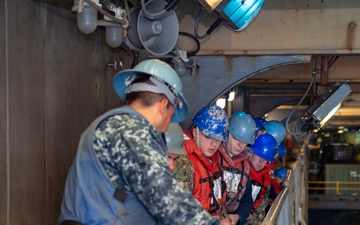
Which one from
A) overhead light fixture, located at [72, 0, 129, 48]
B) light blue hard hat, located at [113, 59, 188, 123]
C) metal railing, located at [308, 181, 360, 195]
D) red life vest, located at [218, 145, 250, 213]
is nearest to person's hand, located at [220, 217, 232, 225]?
red life vest, located at [218, 145, 250, 213]

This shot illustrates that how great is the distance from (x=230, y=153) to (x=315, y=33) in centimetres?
161

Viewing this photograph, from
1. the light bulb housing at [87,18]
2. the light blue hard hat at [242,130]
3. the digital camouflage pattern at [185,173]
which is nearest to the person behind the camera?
the light bulb housing at [87,18]

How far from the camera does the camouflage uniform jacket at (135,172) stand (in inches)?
105

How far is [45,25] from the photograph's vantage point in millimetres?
3852

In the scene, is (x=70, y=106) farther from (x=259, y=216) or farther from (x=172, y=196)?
(x=259, y=216)

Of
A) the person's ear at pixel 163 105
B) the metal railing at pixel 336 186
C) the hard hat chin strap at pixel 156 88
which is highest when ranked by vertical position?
the hard hat chin strap at pixel 156 88

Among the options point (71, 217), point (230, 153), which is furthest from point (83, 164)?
point (230, 153)

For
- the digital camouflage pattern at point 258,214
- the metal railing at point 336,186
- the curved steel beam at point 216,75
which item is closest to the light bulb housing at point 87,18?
the curved steel beam at point 216,75

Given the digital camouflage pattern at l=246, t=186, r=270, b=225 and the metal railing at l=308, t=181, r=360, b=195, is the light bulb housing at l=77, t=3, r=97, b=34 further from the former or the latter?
the metal railing at l=308, t=181, r=360, b=195

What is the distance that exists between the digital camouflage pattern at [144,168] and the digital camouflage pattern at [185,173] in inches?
65.1

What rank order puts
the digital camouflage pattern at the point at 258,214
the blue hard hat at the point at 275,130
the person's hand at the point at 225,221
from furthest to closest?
the blue hard hat at the point at 275,130 → the digital camouflage pattern at the point at 258,214 → the person's hand at the point at 225,221

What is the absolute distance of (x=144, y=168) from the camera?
2.66 metres

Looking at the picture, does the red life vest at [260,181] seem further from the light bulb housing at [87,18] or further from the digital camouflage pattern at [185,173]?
the light bulb housing at [87,18]

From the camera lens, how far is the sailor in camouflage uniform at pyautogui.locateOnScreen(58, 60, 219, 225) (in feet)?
8.76
